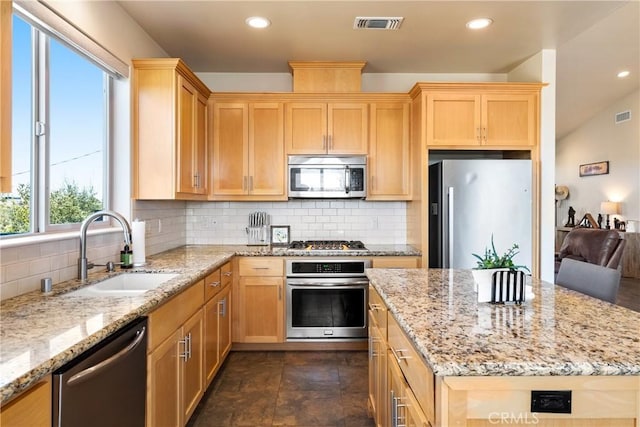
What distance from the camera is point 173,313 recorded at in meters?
1.96

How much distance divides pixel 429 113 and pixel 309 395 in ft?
8.00

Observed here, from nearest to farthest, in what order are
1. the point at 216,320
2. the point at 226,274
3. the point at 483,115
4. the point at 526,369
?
the point at 526,369 < the point at 216,320 < the point at 226,274 < the point at 483,115

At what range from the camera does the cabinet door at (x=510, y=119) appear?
339 cm

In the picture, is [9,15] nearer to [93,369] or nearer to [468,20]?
[93,369]

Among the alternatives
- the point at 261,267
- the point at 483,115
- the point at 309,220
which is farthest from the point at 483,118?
the point at 261,267

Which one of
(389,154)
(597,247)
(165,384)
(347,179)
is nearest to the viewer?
(165,384)

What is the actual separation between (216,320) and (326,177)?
1.58 m

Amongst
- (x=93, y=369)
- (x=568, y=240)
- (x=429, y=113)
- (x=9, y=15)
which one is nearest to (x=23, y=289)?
(x=93, y=369)

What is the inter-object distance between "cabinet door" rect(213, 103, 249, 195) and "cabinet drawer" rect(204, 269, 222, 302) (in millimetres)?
1025

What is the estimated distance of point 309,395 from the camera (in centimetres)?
269

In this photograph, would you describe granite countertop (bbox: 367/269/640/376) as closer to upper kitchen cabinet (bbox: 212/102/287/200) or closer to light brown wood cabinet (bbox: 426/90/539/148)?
light brown wood cabinet (bbox: 426/90/539/148)

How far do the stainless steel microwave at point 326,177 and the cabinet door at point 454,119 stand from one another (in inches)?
27.2

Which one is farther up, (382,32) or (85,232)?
(382,32)

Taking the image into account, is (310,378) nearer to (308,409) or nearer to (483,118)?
(308,409)
